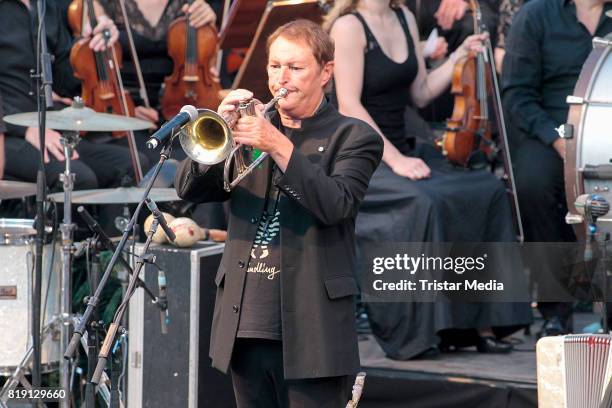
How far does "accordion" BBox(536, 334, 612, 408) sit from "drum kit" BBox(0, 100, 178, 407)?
2.18 m

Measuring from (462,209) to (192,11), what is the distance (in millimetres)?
2117

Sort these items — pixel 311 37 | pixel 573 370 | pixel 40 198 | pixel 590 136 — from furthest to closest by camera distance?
pixel 590 136 < pixel 40 198 < pixel 573 370 < pixel 311 37

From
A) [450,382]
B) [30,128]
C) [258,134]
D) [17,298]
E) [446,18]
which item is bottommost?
[450,382]

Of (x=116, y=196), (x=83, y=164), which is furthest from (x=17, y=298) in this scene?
(x=83, y=164)

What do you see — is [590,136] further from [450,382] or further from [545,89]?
[450,382]

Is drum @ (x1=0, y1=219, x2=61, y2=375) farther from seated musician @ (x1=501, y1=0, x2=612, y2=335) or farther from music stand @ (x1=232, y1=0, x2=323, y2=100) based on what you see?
seated musician @ (x1=501, y1=0, x2=612, y2=335)

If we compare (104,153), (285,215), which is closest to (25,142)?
(104,153)

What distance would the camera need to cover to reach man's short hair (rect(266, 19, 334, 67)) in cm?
401

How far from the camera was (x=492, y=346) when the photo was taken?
6320 millimetres

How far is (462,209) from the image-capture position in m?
6.43

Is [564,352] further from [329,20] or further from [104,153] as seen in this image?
[104,153]

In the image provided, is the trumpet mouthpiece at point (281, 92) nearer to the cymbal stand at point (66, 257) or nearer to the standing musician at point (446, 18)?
the cymbal stand at point (66, 257)

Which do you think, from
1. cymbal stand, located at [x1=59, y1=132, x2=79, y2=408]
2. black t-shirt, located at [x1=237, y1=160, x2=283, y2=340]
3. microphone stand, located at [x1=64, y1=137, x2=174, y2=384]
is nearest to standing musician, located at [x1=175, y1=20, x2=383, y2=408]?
black t-shirt, located at [x1=237, y1=160, x2=283, y2=340]

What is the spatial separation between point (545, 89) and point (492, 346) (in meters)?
1.59
